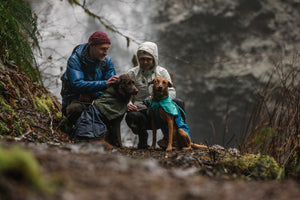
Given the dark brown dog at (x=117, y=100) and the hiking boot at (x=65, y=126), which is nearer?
the dark brown dog at (x=117, y=100)

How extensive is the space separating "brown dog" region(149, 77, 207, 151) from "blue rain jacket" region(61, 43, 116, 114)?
0.86 meters

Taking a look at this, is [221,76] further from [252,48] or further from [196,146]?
[196,146]

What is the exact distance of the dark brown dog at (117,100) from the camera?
4.51 metres

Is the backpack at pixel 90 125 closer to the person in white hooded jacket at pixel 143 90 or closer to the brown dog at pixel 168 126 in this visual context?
the person in white hooded jacket at pixel 143 90

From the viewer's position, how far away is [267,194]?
1.33m

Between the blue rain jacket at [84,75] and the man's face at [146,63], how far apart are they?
554mm

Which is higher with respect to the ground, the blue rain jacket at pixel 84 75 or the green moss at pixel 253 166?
the blue rain jacket at pixel 84 75

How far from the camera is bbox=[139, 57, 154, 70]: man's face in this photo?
5156 mm

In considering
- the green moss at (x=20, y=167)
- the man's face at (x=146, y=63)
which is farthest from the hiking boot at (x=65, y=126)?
the green moss at (x=20, y=167)

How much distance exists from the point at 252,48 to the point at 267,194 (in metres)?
11.4

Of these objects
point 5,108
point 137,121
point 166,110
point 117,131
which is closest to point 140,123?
point 137,121

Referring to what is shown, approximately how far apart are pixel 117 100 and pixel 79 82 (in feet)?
2.17

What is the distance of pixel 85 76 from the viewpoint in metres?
4.88

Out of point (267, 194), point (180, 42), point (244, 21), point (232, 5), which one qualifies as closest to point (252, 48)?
point (244, 21)
